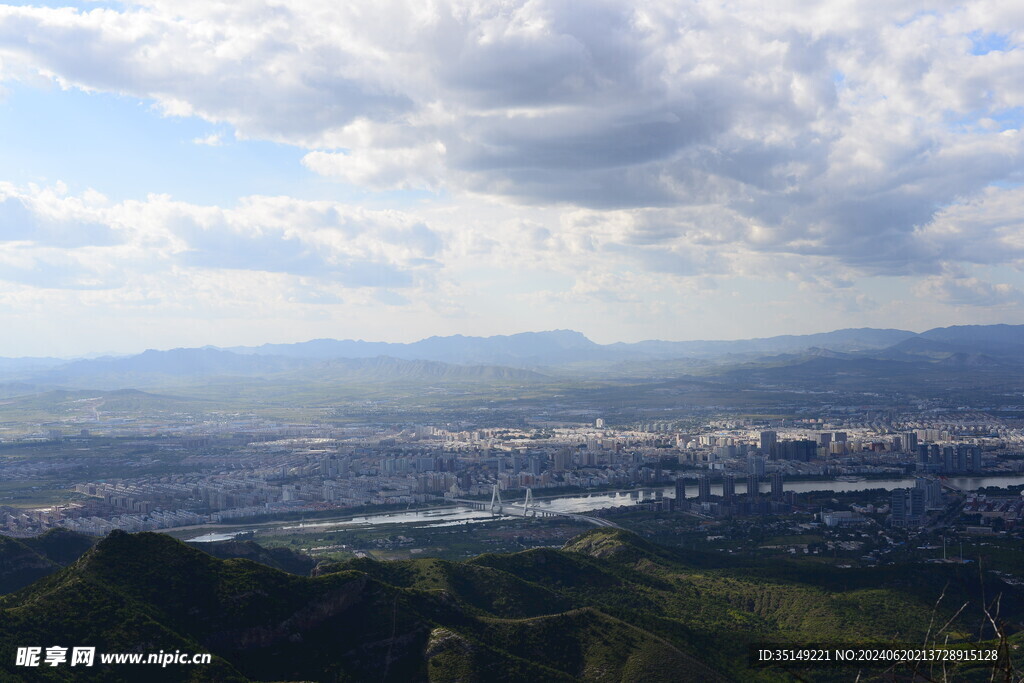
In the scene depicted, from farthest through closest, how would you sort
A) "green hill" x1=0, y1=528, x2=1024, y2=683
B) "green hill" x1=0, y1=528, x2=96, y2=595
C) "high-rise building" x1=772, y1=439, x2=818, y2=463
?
"high-rise building" x1=772, y1=439, x2=818, y2=463 < "green hill" x1=0, y1=528, x2=96, y2=595 < "green hill" x1=0, y1=528, x2=1024, y2=683

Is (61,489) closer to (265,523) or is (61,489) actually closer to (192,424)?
A: (265,523)

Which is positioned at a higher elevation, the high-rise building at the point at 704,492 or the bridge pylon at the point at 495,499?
the high-rise building at the point at 704,492

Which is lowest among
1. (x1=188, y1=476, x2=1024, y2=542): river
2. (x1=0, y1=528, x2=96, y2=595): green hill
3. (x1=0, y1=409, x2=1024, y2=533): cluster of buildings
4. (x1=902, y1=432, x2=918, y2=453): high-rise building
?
(x1=188, y1=476, x2=1024, y2=542): river

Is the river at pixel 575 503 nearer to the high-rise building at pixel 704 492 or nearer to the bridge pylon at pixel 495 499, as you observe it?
the bridge pylon at pixel 495 499

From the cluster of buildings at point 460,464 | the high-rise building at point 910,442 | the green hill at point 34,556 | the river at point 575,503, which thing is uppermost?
the green hill at point 34,556

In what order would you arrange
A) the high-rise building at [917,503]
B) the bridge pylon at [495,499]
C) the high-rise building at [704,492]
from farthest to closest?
the bridge pylon at [495,499] → the high-rise building at [704,492] → the high-rise building at [917,503]

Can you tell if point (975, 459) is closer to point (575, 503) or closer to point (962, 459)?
point (962, 459)

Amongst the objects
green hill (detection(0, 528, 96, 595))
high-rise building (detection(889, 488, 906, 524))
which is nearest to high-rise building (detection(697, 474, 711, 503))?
high-rise building (detection(889, 488, 906, 524))

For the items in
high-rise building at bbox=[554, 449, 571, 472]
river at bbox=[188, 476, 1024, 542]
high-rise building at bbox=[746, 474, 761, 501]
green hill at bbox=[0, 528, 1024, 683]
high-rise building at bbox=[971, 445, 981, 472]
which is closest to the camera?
green hill at bbox=[0, 528, 1024, 683]

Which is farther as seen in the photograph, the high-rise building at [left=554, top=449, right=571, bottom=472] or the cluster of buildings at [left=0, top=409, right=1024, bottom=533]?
the high-rise building at [left=554, top=449, right=571, bottom=472]

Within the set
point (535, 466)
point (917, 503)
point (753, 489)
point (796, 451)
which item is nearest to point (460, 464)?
point (535, 466)

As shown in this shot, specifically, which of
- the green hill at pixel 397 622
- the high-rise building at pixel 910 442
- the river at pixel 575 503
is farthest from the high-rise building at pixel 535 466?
the green hill at pixel 397 622

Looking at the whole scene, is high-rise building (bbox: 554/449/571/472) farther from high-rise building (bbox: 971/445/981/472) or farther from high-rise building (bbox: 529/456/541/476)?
high-rise building (bbox: 971/445/981/472)

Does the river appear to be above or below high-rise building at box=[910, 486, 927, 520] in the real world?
below
